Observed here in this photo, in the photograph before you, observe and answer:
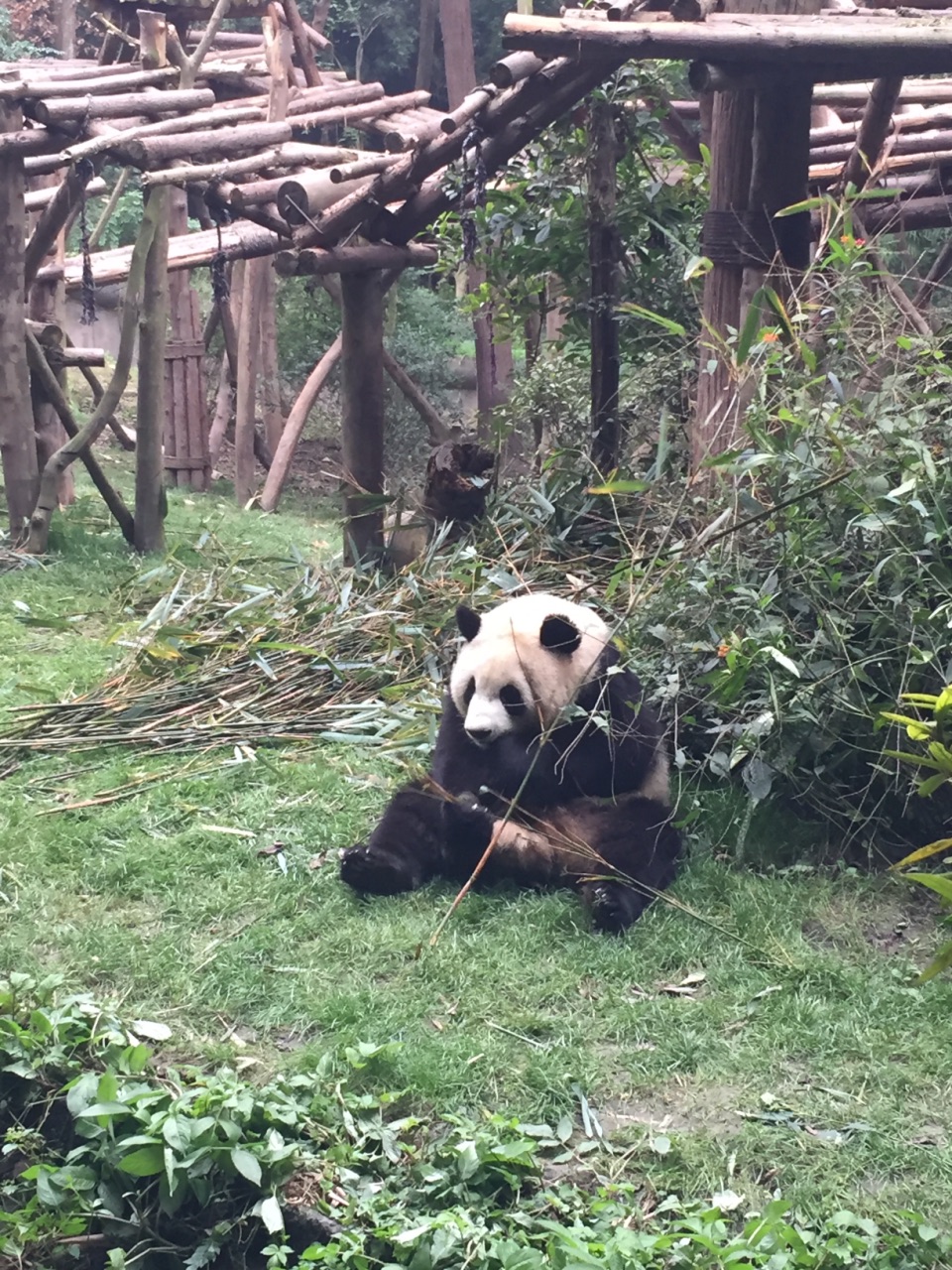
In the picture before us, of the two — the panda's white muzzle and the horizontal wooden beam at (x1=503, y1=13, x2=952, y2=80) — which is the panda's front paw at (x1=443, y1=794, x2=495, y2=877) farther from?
the horizontal wooden beam at (x1=503, y1=13, x2=952, y2=80)

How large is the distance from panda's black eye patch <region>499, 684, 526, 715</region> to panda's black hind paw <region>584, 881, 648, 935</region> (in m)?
0.60

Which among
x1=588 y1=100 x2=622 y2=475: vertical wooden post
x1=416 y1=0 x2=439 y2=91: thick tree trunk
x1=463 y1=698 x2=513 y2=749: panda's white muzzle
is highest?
x1=416 y1=0 x2=439 y2=91: thick tree trunk

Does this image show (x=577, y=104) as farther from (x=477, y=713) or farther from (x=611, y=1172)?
(x=611, y=1172)

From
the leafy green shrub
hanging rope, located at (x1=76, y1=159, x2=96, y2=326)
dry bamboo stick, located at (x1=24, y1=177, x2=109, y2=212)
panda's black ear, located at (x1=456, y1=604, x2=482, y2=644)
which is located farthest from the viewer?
dry bamboo stick, located at (x1=24, y1=177, x2=109, y2=212)

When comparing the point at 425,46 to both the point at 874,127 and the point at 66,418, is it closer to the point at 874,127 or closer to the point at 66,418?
the point at 66,418

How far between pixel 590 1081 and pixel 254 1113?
726 mm

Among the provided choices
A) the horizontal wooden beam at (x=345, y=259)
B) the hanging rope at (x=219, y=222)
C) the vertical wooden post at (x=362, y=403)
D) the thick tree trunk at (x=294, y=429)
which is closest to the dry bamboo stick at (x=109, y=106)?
the hanging rope at (x=219, y=222)

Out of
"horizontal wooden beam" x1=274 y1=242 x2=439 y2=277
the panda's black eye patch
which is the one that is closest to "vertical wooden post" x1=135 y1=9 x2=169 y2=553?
"horizontal wooden beam" x1=274 y1=242 x2=439 y2=277

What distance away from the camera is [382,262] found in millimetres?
6688

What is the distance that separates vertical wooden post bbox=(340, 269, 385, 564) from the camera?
690cm

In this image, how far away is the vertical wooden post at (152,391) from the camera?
820 cm

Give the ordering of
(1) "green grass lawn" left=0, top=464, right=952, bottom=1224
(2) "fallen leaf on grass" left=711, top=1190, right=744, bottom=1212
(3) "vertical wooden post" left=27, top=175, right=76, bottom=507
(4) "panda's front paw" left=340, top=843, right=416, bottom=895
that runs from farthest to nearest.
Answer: (3) "vertical wooden post" left=27, top=175, right=76, bottom=507 < (4) "panda's front paw" left=340, top=843, right=416, bottom=895 < (1) "green grass lawn" left=0, top=464, right=952, bottom=1224 < (2) "fallen leaf on grass" left=711, top=1190, right=744, bottom=1212

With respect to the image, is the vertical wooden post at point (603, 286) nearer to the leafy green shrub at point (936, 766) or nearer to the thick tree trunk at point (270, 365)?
the leafy green shrub at point (936, 766)

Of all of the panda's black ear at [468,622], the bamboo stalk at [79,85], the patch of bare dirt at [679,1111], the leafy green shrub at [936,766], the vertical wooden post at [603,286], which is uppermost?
the bamboo stalk at [79,85]
